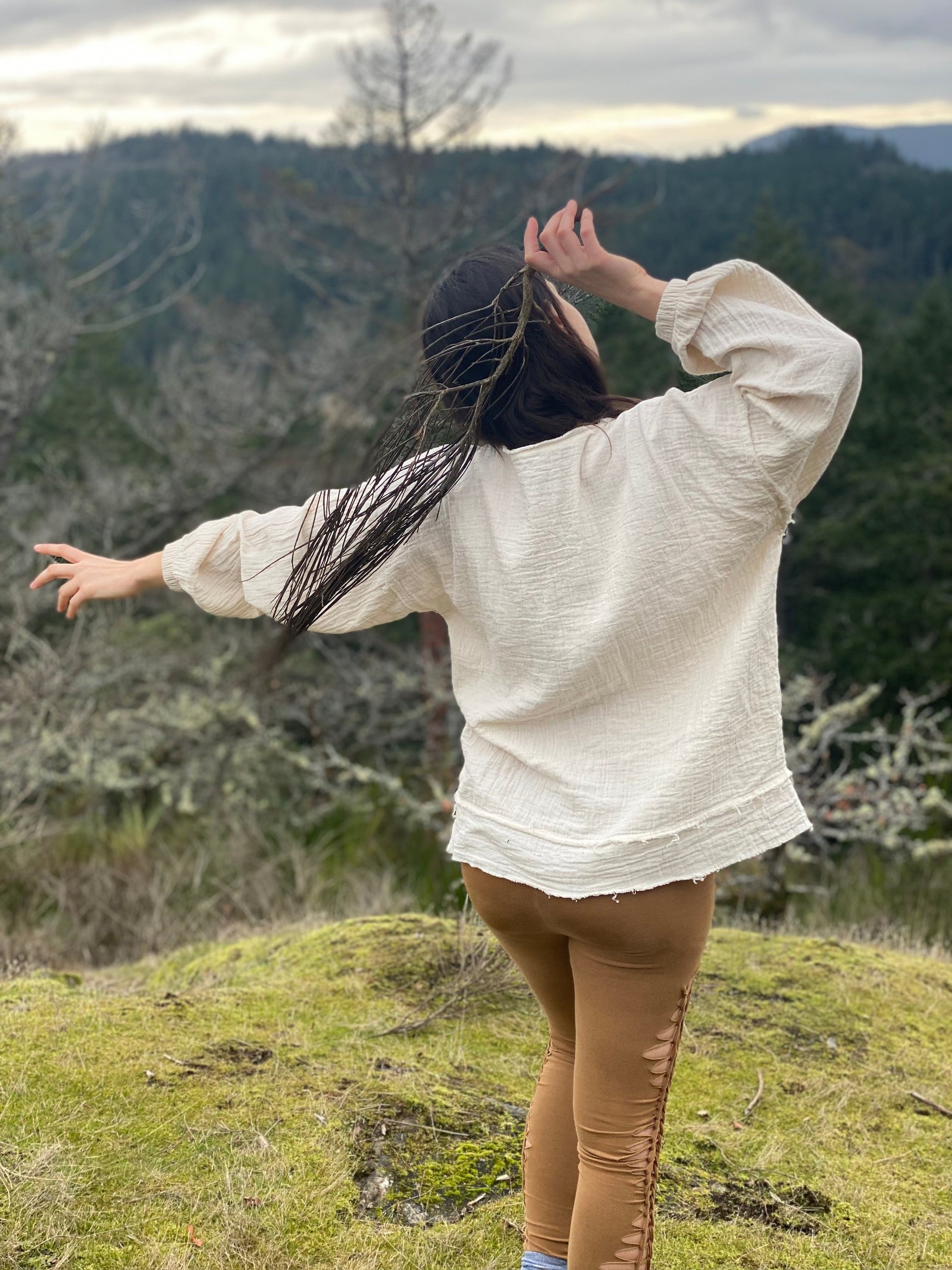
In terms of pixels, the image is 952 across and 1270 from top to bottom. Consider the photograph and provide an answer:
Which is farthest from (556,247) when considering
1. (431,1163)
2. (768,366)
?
(431,1163)

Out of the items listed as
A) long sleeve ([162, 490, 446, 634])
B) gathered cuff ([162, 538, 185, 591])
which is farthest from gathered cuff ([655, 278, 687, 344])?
gathered cuff ([162, 538, 185, 591])

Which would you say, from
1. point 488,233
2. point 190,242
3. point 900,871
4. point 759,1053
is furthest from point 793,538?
point 759,1053

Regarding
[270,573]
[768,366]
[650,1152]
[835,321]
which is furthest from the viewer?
[835,321]

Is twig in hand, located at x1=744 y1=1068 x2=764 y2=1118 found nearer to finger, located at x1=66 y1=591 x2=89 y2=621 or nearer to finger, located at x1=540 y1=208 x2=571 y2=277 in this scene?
finger, located at x1=66 y1=591 x2=89 y2=621

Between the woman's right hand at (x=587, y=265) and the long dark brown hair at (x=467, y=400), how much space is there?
5cm

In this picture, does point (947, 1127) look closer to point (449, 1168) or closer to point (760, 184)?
point (449, 1168)

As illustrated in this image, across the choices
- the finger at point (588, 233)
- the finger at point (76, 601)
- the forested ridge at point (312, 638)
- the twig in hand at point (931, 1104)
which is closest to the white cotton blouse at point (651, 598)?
Result: the finger at point (588, 233)

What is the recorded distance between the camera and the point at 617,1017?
1447 mm

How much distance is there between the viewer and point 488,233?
8695 millimetres

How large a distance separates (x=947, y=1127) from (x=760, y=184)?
26.3 metres

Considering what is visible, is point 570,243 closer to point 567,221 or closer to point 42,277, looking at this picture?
point 567,221

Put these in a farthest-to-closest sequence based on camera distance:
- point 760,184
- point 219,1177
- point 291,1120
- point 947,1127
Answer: point 760,184, point 947,1127, point 291,1120, point 219,1177

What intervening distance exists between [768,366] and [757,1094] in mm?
1735

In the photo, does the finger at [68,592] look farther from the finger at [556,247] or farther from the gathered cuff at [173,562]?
the finger at [556,247]
